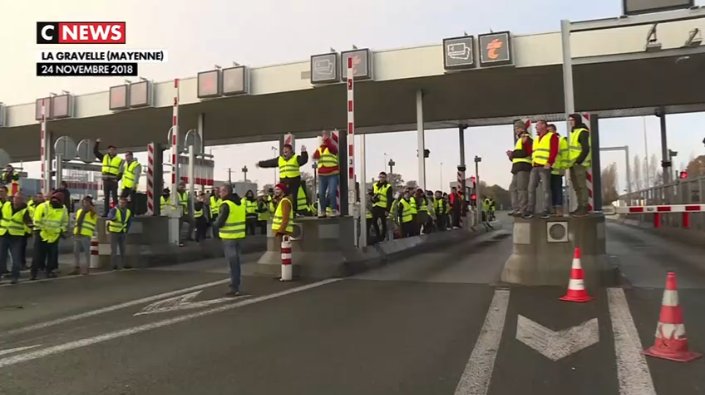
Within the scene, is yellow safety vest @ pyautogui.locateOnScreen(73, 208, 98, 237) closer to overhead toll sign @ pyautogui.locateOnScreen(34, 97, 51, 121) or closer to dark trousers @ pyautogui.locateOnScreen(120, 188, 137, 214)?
dark trousers @ pyautogui.locateOnScreen(120, 188, 137, 214)

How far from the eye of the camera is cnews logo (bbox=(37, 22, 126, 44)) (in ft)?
55.7

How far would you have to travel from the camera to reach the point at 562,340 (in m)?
5.85

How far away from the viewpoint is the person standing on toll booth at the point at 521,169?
33.1 feet

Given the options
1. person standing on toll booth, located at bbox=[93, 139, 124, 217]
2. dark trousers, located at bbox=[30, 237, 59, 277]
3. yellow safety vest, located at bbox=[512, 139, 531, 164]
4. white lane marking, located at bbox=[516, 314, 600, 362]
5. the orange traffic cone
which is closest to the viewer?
white lane marking, located at bbox=[516, 314, 600, 362]

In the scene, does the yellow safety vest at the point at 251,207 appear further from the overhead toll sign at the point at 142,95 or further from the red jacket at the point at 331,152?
the red jacket at the point at 331,152

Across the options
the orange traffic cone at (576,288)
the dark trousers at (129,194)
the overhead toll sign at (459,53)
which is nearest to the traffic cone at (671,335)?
the orange traffic cone at (576,288)

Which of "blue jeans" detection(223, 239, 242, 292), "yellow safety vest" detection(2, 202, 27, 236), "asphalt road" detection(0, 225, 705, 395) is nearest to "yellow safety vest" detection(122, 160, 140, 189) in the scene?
"yellow safety vest" detection(2, 202, 27, 236)

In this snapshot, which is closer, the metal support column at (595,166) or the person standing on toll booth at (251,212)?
the metal support column at (595,166)

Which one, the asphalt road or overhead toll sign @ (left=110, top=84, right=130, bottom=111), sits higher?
overhead toll sign @ (left=110, top=84, right=130, bottom=111)

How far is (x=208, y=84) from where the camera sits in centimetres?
2058

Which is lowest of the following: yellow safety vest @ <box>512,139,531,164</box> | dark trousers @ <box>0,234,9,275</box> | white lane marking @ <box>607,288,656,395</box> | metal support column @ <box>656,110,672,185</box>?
white lane marking @ <box>607,288,656,395</box>

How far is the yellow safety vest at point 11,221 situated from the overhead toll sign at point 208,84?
32.5 feet

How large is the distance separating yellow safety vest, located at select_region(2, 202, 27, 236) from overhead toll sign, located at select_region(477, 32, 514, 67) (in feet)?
43.9

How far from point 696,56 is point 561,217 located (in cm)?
1136
